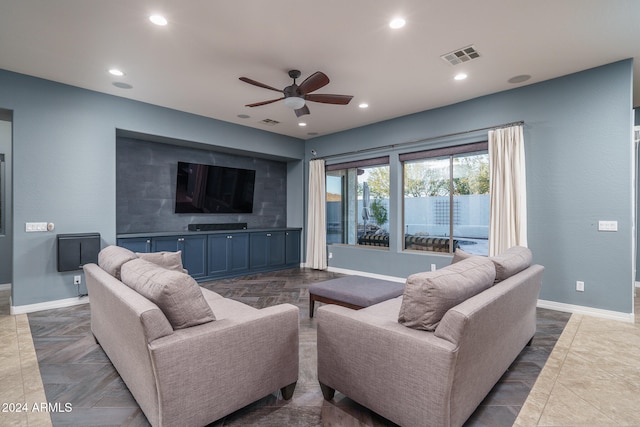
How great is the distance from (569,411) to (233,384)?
6.51 ft

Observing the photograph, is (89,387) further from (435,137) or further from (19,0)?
(435,137)

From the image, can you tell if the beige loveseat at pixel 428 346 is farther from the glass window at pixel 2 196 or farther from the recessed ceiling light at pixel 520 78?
the glass window at pixel 2 196

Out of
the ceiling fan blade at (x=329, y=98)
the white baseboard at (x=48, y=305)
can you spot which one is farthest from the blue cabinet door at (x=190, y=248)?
the ceiling fan blade at (x=329, y=98)

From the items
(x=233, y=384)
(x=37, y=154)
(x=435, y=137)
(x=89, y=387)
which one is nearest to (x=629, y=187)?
(x=435, y=137)

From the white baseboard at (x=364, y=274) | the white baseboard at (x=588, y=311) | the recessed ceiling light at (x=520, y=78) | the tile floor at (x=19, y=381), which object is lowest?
the tile floor at (x=19, y=381)

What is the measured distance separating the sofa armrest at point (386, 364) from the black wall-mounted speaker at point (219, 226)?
435cm

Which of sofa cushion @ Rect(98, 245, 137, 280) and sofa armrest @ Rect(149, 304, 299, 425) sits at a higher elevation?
sofa cushion @ Rect(98, 245, 137, 280)

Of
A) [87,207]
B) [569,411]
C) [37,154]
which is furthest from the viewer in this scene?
[87,207]

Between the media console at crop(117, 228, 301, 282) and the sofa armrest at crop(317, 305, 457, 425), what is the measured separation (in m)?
3.75

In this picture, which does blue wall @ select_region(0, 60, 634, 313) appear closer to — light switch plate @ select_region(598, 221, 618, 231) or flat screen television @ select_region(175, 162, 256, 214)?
light switch plate @ select_region(598, 221, 618, 231)

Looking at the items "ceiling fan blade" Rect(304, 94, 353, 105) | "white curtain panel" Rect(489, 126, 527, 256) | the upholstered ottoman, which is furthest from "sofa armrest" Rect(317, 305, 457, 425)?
"white curtain panel" Rect(489, 126, 527, 256)

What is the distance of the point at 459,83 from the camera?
402cm

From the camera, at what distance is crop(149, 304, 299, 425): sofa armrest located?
1.51 metres

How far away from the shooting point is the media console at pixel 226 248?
15.8 ft
